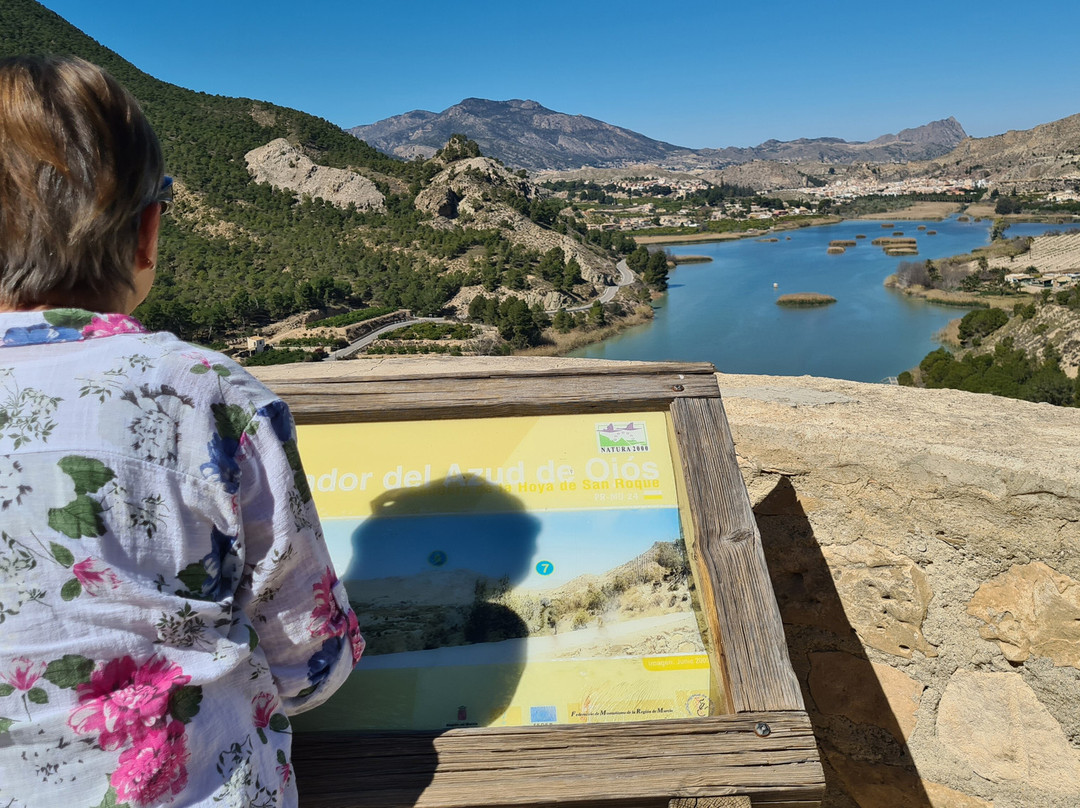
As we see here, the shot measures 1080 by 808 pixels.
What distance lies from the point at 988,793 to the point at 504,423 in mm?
1113

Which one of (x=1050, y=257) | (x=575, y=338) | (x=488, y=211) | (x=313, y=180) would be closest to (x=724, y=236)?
(x=1050, y=257)

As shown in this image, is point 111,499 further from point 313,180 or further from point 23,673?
point 313,180

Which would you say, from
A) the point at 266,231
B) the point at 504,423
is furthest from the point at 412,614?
the point at 266,231

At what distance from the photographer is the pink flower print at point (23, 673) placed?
0.55 metres

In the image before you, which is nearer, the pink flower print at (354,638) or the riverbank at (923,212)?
the pink flower print at (354,638)

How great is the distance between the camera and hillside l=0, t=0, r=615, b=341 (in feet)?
98.6

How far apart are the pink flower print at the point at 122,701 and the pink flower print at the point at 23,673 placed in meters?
0.03

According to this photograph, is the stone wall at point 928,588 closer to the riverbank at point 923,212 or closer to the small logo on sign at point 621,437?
the small logo on sign at point 621,437

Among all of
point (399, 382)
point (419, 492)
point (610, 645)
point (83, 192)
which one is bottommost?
point (610, 645)

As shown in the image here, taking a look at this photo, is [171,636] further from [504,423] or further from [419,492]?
[504,423]

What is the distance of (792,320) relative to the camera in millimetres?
30453

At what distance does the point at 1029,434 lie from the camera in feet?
4.69

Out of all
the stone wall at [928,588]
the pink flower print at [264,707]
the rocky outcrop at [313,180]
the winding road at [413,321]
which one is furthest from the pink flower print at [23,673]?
the rocky outcrop at [313,180]

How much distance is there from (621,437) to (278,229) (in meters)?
40.0
